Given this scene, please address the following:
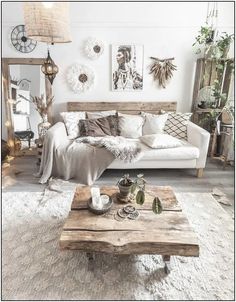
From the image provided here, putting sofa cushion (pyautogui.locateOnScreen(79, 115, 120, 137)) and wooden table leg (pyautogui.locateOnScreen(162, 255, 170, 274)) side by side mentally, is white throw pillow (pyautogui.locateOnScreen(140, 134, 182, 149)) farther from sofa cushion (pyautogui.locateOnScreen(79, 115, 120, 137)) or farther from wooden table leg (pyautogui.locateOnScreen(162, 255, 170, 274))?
wooden table leg (pyautogui.locateOnScreen(162, 255, 170, 274))

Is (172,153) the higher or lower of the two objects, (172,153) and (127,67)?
the lower

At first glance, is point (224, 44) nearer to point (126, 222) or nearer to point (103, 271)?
point (126, 222)

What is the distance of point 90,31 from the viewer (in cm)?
359

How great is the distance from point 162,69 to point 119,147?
1625 millimetres

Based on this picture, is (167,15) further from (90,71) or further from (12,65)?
(12,65)

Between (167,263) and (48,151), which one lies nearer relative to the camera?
(167,263)

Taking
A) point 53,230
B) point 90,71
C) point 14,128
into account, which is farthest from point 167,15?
point 53,230

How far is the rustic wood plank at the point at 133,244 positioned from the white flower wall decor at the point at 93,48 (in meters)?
2.98

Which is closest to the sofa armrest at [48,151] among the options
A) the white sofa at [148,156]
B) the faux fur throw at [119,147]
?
the white sofa at [148,156]

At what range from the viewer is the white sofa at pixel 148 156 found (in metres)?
2.94

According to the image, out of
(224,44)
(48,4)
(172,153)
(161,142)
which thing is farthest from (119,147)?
(224,44)

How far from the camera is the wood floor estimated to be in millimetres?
2854

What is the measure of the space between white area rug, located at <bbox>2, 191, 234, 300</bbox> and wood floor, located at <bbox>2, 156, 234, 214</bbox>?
72 cm

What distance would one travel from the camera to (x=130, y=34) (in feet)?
11.9
